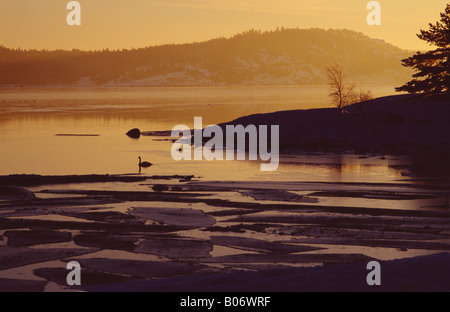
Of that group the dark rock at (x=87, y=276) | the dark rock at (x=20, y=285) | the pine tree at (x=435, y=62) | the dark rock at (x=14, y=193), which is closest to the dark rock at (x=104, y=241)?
the dark rock at (x=87, y=276)

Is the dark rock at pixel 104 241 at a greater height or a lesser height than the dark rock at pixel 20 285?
greater

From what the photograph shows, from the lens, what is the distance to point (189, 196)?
31000 millimetres

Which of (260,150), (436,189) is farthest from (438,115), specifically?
(436,189)

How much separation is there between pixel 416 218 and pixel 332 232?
435cm

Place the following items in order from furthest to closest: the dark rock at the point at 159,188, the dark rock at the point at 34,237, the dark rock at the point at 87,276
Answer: the dark rock at the point at 159,188
the dark rock at the point at 34,237
the dark rock at the point at 87,276

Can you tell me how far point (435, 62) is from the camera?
65812mm

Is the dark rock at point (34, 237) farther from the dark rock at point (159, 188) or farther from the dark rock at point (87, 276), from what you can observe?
the dark rock at point (159, 188)

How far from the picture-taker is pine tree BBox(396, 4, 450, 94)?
210 ft

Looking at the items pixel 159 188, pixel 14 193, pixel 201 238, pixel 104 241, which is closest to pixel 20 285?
pixel 104 241

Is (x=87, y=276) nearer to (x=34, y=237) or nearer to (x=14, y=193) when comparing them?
(x=34, y=237)

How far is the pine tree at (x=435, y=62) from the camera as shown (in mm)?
64125

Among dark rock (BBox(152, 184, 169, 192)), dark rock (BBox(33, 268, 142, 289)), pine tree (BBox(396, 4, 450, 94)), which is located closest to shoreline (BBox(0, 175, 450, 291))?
dark rock (BBox(33, 268, 142, 289))
